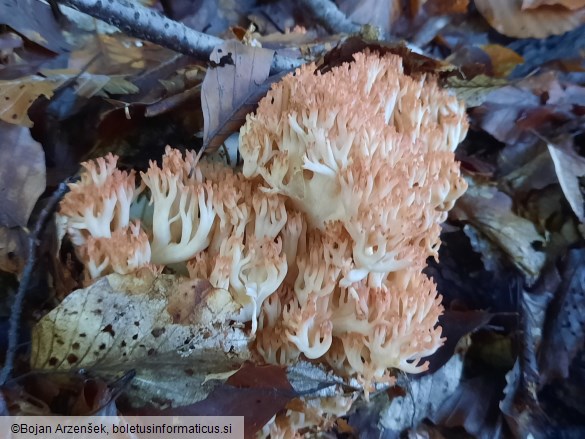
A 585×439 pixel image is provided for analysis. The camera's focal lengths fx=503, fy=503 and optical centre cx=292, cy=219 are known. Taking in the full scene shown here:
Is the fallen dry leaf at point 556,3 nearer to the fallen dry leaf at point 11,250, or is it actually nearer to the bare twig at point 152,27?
the bare twig at point 152,27

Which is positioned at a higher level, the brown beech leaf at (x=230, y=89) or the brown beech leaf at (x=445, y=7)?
the brown beech leaf at (x=445, y=7)

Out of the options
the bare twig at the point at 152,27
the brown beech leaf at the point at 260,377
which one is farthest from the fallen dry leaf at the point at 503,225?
the brown beech leaf at the point at 260,377

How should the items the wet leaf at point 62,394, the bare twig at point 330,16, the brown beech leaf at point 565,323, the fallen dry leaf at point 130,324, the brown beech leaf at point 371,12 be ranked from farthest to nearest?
the brown beech leaf at point 371,12, the bare twig at point 330,16, the brown beech leaf at point 565,323, the fallen dry leaf at point 130,324, the wet leaf at point 62,394

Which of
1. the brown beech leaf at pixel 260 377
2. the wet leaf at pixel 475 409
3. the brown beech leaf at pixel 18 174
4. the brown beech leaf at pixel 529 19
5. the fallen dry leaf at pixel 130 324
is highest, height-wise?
the brown beech leaf at pixel 529 19

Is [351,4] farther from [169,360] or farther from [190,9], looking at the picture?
[169,360]

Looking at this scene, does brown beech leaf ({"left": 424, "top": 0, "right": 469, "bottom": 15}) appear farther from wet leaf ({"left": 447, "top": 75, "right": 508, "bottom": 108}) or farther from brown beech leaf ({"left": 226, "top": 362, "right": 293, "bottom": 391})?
brown beech leaf ({"left": 226, "top": 362, "right": 293, "bottom": 391})

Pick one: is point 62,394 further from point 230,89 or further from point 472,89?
point 472,89
